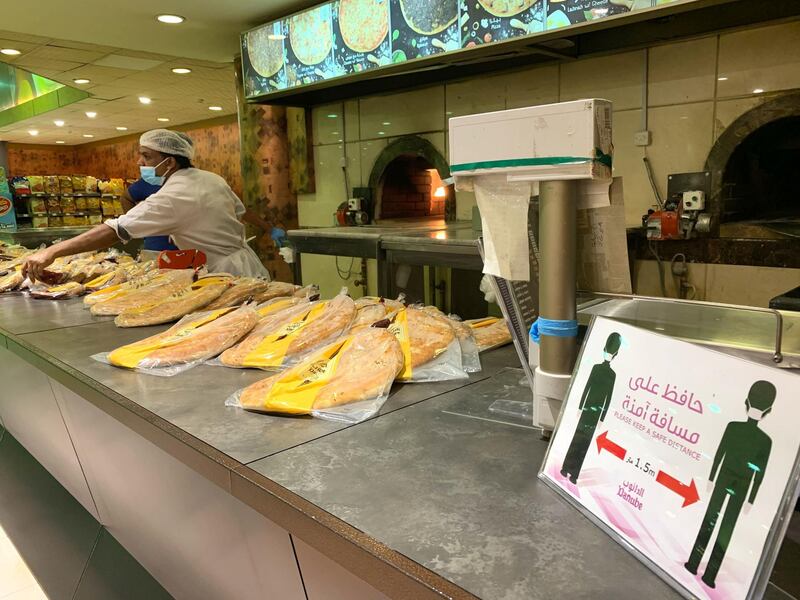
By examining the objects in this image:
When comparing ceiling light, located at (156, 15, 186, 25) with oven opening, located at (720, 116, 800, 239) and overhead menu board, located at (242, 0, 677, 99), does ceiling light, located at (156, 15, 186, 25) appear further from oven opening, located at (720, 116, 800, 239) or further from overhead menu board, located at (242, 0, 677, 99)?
oven opening, located at (720, 116, 800, 239)

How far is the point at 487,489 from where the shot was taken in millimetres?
866

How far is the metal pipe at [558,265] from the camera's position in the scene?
0.89 meters

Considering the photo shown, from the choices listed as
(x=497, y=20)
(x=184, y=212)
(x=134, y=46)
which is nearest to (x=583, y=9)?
(x=497, y=20)

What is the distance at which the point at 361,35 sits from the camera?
385cm

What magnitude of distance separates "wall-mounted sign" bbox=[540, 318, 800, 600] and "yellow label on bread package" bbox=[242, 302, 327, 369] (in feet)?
2.61

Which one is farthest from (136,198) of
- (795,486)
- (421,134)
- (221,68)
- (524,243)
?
(795,486)

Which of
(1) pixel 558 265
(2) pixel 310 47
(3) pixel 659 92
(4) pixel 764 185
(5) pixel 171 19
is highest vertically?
(5) pixel 171 19

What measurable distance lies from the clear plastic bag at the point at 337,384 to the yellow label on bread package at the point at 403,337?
3cm

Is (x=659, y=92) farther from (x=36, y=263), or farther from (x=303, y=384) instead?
(x=36, y=263)

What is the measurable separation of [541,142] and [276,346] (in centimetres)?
87

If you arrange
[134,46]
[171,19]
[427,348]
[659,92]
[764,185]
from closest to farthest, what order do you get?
[427,348] < [659,92] < [764,185] < [171,19] < [134,46]

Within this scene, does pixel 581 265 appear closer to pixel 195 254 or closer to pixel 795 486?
pixel 795 486

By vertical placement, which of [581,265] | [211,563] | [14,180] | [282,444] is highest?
[14,180]

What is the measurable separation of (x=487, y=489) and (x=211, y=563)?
2.50ft
